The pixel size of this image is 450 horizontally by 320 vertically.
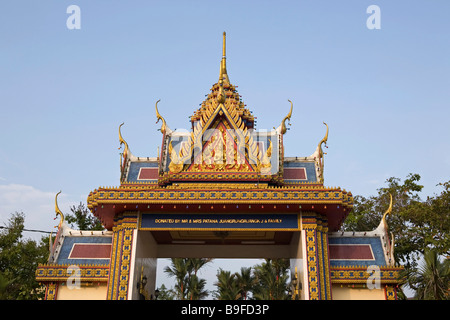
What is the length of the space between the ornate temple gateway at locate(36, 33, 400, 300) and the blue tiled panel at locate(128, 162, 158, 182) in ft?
0.19

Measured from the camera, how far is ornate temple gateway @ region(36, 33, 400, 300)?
60.7 ft

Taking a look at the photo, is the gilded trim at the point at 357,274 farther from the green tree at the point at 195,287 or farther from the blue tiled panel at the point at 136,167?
the green tree at the point at 195,287

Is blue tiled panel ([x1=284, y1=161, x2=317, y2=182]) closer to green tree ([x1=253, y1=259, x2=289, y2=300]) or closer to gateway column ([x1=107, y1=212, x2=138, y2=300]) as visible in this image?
gateway column ([x1=107, y1=212, x2=138, y2=300])

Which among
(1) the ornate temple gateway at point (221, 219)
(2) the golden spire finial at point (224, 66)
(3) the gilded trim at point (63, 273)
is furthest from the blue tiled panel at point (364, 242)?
(2) the golden spire finial at point (224, 66)

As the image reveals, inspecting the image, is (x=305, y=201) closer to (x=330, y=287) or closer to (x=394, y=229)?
(x=330, y=287)

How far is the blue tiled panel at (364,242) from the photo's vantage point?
63.8 ft

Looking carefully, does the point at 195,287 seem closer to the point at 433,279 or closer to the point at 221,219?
the point at 221,219

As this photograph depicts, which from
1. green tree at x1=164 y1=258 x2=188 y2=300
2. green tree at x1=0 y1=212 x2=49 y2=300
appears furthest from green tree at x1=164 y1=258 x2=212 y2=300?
green tree at x1=0 y1=212 x2=49 y2=300

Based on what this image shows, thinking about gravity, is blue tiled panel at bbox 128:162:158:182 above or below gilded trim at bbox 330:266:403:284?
above

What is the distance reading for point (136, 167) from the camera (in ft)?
75.1
